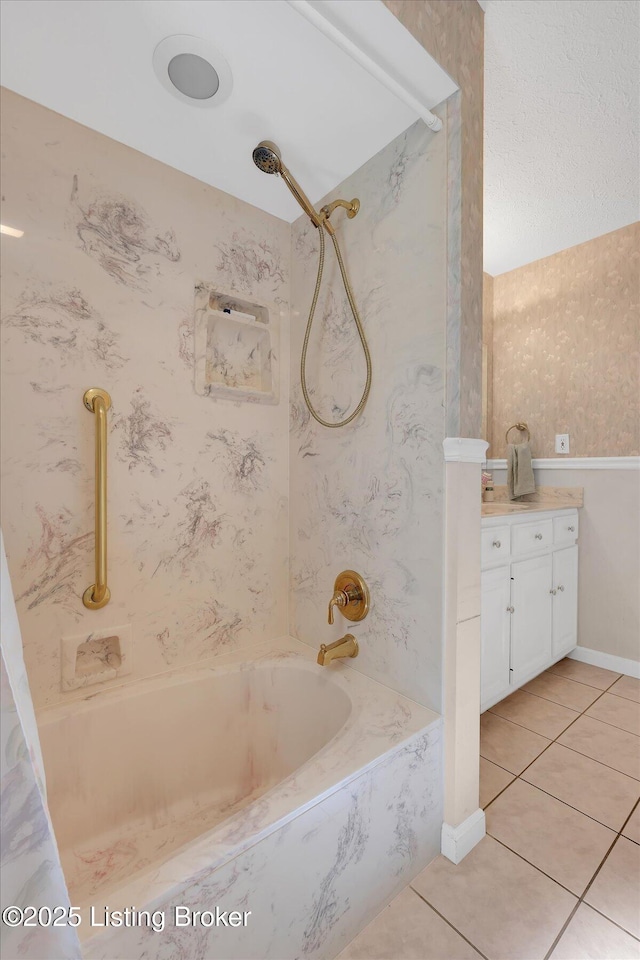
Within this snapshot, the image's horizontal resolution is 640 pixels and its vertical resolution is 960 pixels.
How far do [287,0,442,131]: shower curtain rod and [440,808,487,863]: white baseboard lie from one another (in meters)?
1.85

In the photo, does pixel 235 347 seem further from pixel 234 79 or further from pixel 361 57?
pixel 361 57

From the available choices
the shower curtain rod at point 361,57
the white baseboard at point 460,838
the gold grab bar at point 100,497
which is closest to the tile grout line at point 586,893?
the white baseboard at point 460,838

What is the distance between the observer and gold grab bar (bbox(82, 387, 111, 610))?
3.84 ft

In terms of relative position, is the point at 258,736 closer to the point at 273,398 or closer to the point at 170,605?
the point at 170,605

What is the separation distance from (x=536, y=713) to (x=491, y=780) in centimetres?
54

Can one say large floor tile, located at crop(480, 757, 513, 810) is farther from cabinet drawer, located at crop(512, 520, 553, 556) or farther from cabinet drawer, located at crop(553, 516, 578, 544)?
cabinet drawer, located at crop(553, 516, 578, 544)

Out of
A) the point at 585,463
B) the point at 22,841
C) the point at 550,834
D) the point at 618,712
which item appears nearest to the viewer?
the point at 22,841

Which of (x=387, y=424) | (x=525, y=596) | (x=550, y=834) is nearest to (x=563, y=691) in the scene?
(x=525, y=596)

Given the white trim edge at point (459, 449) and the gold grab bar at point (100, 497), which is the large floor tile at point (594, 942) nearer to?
the white trim edge at point (459, 449)

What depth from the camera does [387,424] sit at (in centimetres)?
126

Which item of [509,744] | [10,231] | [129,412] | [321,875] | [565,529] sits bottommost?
[509,744]

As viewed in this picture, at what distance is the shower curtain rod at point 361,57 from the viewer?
0.85 m

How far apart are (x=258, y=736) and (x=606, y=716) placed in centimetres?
151

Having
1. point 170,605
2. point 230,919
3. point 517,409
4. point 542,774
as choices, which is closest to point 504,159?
point 517,409
